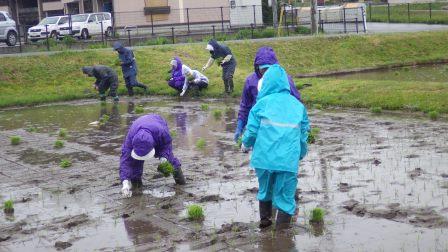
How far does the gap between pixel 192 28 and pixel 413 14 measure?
18335mm

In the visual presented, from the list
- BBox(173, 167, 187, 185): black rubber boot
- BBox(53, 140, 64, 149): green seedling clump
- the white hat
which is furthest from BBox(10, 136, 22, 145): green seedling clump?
the white hat

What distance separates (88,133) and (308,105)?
5.53m

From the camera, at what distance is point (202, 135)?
14.8 meters

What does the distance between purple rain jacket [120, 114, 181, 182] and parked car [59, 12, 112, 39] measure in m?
32.6

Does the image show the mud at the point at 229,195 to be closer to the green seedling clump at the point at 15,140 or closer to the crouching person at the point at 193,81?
the green seedling clump at the point at 15,140

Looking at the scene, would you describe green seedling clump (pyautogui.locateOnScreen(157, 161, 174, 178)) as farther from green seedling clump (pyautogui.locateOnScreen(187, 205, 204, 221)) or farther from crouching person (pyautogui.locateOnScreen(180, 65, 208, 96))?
crouching person (pyautogui.locateOnScreen(180, 65, 208, 96))

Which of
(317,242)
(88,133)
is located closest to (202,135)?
(88,133)

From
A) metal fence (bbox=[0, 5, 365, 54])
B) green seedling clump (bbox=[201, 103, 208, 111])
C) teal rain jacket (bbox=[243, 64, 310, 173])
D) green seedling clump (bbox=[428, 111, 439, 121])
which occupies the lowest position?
green seedling clump (bbox=[201, 103, 208, 111])

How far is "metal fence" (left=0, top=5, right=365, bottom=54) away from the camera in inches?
1369

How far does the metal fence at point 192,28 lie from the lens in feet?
114

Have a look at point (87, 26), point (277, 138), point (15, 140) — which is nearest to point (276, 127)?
point (277, 138)

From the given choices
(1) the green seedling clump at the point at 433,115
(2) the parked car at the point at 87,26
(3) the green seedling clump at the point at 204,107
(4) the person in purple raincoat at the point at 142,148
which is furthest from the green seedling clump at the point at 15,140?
(2) the parked car at the point at 87,26

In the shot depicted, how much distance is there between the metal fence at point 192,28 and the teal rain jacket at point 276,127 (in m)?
25.5

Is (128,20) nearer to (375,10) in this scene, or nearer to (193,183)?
(375,10)
